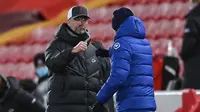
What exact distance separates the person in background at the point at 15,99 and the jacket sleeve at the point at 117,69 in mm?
1683

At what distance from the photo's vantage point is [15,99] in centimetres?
705

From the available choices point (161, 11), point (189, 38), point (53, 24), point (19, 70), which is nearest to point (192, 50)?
point (189, 38)

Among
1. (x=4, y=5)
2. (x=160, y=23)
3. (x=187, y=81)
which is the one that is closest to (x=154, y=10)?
(x=160, y=23)

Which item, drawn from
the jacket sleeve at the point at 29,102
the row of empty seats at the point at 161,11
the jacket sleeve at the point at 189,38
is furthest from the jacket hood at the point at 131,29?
the row of empty seats at the point at 161,11

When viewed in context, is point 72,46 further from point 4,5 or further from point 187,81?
point 4,5

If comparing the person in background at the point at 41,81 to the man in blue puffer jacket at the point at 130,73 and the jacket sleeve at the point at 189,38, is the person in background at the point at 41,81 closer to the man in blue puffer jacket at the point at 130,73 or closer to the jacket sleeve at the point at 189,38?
the jacket sleeve at the point at 189,38

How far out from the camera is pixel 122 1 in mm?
14711

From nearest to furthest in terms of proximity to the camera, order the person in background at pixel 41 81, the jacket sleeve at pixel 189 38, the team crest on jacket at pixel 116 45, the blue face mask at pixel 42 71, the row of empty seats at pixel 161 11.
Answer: the team crest on jacket at pixel 116 45, the jacket sleeve at pixel 189 38, the person in background at pixel 41 81, the blue face mask at pixel 42 71, the row of empty seats at pixel 161 11

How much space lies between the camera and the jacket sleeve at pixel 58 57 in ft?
18.8

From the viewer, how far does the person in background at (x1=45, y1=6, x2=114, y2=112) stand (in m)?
5.84

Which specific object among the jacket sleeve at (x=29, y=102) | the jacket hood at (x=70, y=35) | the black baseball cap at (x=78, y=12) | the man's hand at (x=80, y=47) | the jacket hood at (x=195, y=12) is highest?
the black baseball cap at (x=78, y=12)

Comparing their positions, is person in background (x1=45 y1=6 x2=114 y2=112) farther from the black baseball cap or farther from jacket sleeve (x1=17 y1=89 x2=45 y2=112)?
jacket sleeve (x1=17 y1=89 x2=45 y2=112)

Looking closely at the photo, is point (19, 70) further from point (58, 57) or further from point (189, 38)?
point (58, 57)

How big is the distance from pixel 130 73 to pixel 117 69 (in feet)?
0.40
